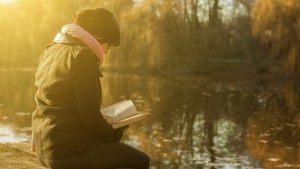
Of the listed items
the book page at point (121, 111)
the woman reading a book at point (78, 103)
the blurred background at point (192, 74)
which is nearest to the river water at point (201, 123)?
the blurred background at point (192, 74)

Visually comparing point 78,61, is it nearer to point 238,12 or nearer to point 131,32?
point 131,32

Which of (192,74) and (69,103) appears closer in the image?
(69,103)

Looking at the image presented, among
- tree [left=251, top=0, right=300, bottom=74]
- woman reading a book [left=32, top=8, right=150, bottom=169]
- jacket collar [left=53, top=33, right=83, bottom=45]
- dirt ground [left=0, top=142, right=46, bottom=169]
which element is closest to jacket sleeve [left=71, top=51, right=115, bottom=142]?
woman reading a book [left=32, top=8, right=150, bottom=169]

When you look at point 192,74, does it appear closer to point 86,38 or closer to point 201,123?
point 201,123

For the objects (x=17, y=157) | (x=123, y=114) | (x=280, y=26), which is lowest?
(x=17, y=157)

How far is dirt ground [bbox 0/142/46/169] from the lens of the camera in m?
3.70

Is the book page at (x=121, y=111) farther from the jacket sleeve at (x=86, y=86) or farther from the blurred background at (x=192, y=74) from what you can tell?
the blurred background at (x=192, y=74)

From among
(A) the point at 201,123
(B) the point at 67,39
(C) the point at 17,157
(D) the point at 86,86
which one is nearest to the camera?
(D) the point at 86,86

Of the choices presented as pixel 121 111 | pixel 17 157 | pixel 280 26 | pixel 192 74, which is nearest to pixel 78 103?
pixel 121 111

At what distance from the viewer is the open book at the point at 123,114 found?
2.53m

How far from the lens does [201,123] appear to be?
34.9 feet

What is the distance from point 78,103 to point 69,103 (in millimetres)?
64

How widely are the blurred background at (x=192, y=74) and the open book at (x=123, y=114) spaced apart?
4387mm

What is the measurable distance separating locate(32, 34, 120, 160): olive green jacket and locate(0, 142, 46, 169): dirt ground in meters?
1.32
